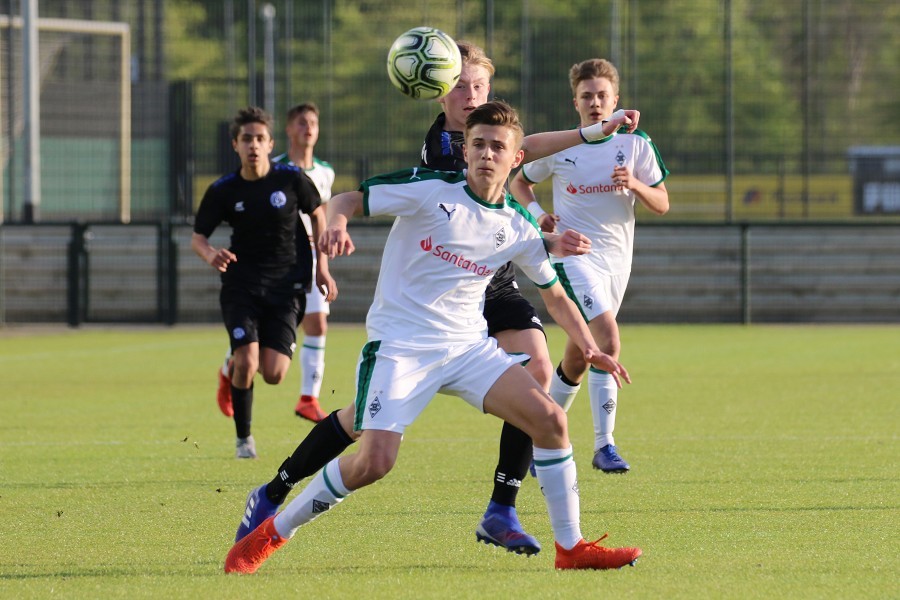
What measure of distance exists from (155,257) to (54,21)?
871 centimetres

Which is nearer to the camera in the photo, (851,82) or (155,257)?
(155,257)

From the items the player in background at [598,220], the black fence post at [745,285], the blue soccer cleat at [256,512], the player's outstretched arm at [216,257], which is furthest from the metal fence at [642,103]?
the blue soccer cleat at [256,512]

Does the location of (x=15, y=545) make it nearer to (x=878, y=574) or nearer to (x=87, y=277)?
(x=878, y=574)

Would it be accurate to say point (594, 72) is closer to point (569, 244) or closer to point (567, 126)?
point (569, 244)

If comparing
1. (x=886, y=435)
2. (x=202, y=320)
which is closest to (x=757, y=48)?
(x=202, y=320)

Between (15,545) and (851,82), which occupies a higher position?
(851,82)

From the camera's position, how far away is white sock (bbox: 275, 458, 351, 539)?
541 cm

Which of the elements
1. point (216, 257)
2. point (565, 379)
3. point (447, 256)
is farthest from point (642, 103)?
point (447, 256)

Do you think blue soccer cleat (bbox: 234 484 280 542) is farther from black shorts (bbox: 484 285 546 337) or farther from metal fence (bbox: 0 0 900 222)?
metal fence (bbox: 0 0 900 222)

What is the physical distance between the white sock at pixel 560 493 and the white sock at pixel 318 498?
2.47 feet

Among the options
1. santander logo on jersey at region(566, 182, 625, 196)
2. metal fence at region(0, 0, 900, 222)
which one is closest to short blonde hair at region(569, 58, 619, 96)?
santander logo on jersey at region(566, 182, 625, 196)

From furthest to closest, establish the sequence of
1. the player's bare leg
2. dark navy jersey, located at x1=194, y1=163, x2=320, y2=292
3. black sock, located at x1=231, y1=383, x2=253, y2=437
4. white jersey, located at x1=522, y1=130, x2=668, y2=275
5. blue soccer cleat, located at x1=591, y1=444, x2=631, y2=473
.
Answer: dark navy jersey, located at x1=194, y1=163, x2=320, y2=292 → black sock, located at x1=231, y1=383, x2=253, y2=437 → white jersey, located at x1=522, y1=130, x2=668, y2=275 → blue soccer cleat, located at x1=591, y1=444, x2=631, y2=473 → the player's bare leg

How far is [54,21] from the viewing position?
2725 centimetres

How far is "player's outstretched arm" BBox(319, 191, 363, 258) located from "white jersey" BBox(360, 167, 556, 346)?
7cm
